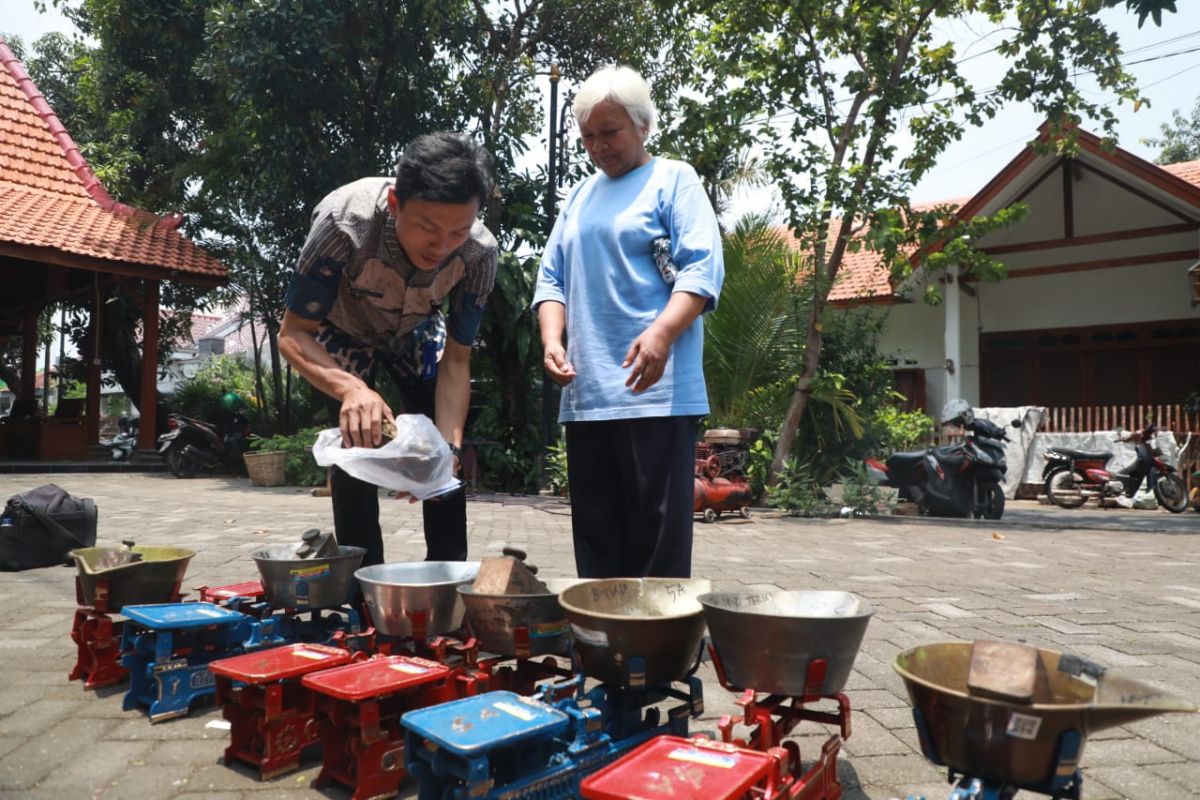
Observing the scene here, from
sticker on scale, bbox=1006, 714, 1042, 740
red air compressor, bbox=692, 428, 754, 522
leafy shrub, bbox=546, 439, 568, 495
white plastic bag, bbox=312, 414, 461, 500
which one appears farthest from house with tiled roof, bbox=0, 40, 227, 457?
sticker on scale, bbox=1006, 714, 1042, 740

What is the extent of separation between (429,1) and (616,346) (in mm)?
10487

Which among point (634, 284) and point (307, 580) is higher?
point (634, 284)

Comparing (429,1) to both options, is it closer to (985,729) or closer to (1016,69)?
(1016,69)

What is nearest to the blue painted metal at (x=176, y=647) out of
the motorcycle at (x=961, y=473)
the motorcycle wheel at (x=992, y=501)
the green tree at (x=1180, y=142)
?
the motorcycle at (x=961, y=473)

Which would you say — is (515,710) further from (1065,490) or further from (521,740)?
(1065,490)

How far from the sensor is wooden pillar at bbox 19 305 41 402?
48.9 feet

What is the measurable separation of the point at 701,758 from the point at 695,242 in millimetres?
1375

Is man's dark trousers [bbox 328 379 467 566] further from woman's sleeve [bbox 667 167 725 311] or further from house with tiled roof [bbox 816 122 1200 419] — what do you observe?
house with tiled roof [bbox 816 122 1200 419]

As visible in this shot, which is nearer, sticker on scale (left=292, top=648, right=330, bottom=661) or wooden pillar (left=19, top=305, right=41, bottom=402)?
sticker on scale (left=292, top=648, right=330, bottom=661)

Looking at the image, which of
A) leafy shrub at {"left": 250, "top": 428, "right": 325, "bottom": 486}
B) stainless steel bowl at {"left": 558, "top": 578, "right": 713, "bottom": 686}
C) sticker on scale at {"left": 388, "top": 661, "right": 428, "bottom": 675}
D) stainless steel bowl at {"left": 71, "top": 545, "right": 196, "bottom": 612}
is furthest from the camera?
leafy shrub at {"left": 250, "top": 428, "right": 325, "bottom": 486}

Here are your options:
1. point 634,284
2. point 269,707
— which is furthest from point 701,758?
point 634,284

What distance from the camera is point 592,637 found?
6.31ft

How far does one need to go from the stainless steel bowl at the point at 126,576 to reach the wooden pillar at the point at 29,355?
47.0 feet

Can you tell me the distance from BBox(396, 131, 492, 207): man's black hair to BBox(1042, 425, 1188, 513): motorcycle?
36.7 ft
